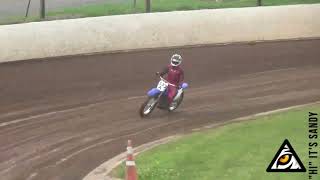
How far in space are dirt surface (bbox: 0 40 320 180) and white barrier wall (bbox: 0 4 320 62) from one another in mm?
540

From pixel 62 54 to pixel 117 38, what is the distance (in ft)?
6.65

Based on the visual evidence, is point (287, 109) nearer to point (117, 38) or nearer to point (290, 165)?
point (290, 165)

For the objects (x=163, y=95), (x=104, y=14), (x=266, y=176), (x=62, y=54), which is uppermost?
(x=104, y=14)

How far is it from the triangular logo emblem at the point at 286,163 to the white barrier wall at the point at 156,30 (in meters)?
11.9

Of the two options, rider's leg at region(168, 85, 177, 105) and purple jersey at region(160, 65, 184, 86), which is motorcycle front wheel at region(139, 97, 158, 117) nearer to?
rider's leg at region(168, 85, 177, 105)

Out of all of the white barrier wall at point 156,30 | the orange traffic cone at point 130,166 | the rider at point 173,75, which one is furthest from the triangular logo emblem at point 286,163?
the white barrier wall at point 156,30

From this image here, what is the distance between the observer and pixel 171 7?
25031 mm

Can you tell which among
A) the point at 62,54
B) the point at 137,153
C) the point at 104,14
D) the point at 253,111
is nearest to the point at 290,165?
the point at 137,153

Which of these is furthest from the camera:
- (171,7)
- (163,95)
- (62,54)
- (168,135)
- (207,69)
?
(171,7)

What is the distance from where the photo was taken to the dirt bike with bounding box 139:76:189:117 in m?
15.1

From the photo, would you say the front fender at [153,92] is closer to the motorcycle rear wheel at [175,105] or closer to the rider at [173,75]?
the rider at [173,75]

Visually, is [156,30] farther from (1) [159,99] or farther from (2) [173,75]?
(1) [159,99]

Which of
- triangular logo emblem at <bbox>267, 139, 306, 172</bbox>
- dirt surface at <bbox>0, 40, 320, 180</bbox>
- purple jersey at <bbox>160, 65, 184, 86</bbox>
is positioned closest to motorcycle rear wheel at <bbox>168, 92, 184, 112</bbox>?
dirt surface at <bbox>0, 40, 320, 180</bbox>

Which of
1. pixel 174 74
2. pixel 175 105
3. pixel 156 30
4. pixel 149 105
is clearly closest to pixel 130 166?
pixel 149 105
